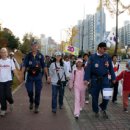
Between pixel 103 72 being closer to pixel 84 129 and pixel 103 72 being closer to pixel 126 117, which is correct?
pixel 126 117

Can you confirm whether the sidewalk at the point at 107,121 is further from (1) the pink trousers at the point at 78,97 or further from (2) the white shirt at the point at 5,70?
(2) the white shirt at the point at 5,70

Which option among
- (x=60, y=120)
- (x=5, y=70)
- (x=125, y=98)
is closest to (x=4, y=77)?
(x=5, y=70)

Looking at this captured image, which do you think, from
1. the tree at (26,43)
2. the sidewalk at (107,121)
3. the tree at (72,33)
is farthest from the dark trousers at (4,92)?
the tree at (26,43)

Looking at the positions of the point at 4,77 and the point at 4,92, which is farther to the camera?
the point at 4,92

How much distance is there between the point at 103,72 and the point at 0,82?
8.95 feet

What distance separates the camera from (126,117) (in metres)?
9.94

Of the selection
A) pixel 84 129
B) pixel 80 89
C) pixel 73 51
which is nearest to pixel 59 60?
pixel 80 89

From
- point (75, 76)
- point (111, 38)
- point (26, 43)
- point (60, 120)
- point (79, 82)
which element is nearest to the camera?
point (60, 120)

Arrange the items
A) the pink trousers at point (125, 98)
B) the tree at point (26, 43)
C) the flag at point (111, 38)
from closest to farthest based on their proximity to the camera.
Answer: the pink trousers at point (125, 98) → the flag at point (111, 38) → the tree at point (26, 43)

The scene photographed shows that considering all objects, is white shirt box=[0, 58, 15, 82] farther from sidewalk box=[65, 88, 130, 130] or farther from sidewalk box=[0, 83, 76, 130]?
sidewalk box=[65, 88, 130, 130]

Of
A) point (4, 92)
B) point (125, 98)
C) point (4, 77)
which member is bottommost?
point (125, 98)

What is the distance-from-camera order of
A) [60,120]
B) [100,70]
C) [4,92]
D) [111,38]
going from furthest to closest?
[111,38] < [4,92] < [100,70] < [60,120]

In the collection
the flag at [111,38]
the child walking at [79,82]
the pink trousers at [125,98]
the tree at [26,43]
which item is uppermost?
the tree at [26,43]

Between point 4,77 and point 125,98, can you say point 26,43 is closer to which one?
point 125,98
